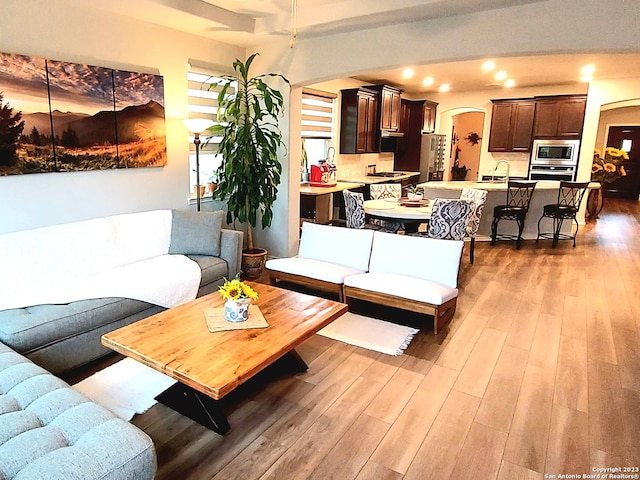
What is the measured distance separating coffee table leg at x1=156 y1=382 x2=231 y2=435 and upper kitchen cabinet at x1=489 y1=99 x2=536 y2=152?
321 inches

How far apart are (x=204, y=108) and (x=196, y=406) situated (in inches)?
137

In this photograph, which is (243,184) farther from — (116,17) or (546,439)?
(546,439)

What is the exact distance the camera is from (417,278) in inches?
146

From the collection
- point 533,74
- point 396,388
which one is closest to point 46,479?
point 396,388

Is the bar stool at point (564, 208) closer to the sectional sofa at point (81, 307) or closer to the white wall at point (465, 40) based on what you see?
the white wall at point (465, 40)

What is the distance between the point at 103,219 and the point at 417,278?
2770 mm

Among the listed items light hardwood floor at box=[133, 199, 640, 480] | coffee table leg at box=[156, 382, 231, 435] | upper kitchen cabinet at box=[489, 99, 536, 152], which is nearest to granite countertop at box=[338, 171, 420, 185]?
upper kitchen cabinet at box=[489, 99, 536, 152]

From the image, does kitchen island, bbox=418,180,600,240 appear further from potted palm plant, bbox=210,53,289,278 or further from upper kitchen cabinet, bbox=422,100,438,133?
potted palm plant, bbox=210,53,289,278

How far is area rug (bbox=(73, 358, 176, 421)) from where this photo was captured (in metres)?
2.48

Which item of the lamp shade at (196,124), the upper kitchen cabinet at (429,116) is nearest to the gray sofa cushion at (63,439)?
the lamp shade at (196,124)

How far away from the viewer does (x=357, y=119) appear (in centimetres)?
714

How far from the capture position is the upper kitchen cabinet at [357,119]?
7.12 metres

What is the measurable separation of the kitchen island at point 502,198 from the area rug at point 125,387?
4.94 meters

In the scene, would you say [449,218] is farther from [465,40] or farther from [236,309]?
[236,309]
